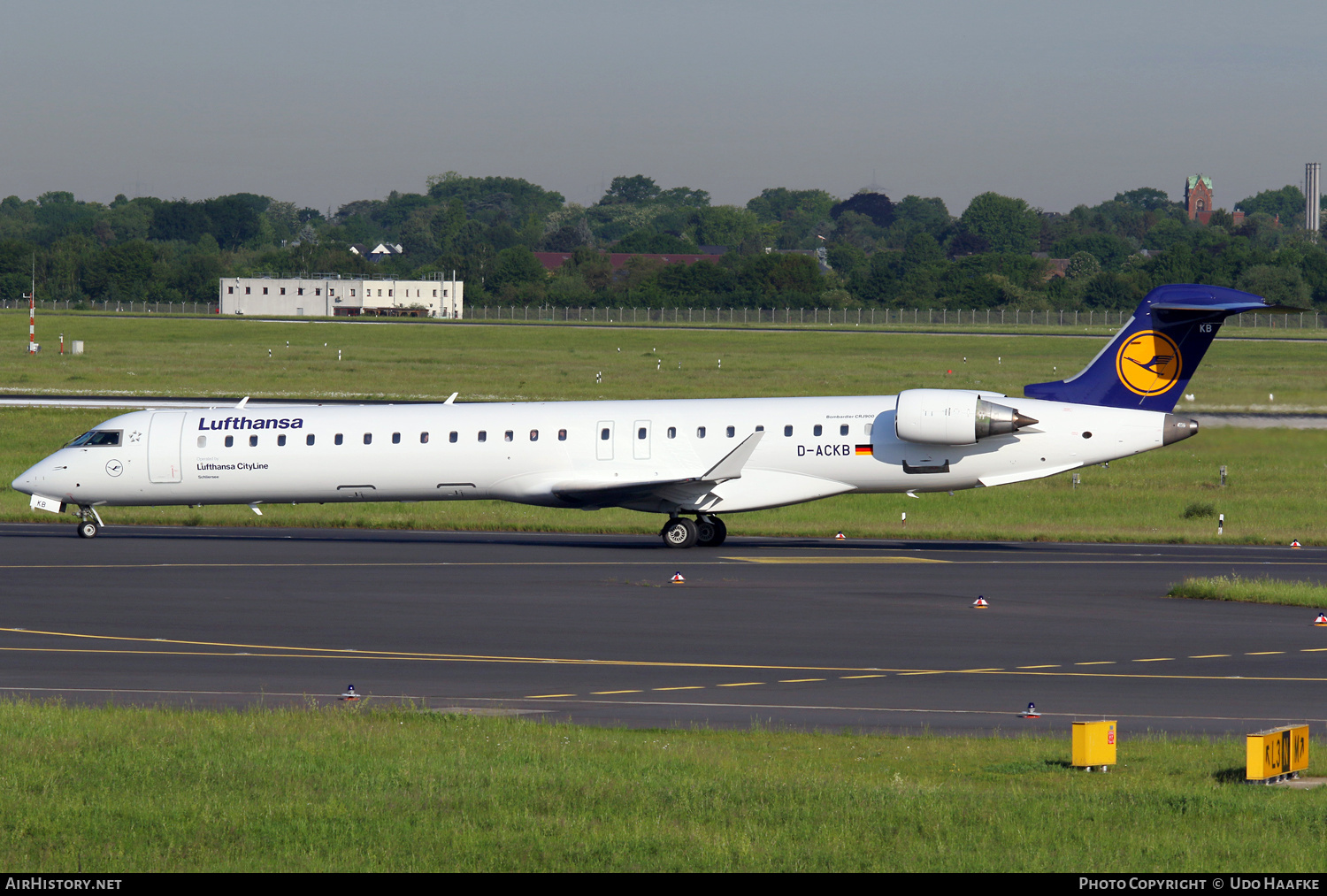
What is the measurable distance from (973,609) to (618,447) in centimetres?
1095

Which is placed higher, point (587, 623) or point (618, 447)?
point (618, 447)

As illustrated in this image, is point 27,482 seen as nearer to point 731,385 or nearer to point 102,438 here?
point 102,438

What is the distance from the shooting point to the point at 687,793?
12.3 meters

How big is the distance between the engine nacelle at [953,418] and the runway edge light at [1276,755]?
18.9 metres

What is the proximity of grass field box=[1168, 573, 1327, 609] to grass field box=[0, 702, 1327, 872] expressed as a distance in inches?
439

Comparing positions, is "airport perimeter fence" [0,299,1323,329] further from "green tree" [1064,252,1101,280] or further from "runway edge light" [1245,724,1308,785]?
"runway edge light" [1245,724,1308,785]

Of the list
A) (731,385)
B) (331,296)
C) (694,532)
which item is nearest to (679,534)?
(694,532)

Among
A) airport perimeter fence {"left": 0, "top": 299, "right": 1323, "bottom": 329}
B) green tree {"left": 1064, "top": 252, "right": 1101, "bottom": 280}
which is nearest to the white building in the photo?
airport perimeter fence {"left": 0, "top": 299, "right": 1323, "bottom": 329}

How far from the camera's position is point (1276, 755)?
1255 centimetres

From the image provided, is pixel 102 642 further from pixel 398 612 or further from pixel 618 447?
pixel 618 447

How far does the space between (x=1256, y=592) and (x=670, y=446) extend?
1280 cm

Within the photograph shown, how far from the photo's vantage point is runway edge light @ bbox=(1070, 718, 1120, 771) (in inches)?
526
